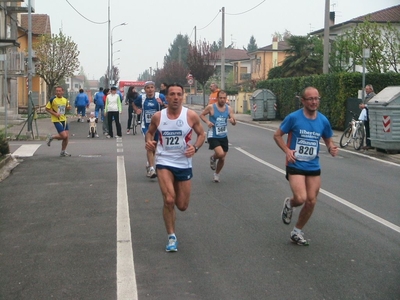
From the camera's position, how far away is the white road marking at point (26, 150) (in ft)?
57.6

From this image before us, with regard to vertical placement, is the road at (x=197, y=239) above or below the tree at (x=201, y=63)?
below

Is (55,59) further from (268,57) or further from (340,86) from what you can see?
(268,57)

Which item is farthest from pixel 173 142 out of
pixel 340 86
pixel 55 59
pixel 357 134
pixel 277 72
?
pixel 277 72

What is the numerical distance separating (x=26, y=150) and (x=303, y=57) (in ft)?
114

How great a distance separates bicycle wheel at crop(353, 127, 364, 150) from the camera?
64.8 feet

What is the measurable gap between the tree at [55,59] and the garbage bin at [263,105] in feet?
49.8

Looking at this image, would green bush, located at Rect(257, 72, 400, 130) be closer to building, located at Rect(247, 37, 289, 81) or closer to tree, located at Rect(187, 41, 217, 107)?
tree, located at Rect(187, 41, 217, 107)

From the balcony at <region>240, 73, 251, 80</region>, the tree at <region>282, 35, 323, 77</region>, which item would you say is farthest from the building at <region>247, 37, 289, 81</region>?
the tree at <region>282, 35, 323, 77</region>

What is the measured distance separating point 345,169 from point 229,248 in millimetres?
8157

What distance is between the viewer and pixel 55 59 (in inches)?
1783

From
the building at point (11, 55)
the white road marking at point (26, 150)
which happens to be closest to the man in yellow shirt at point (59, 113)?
the white road marking at point (26, 150)

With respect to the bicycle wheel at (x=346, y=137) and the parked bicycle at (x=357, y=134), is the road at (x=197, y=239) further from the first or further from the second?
the bicycle wheel at (x=346, y=137)

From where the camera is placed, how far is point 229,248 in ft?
24.3

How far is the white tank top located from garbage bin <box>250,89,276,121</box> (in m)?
28.9
